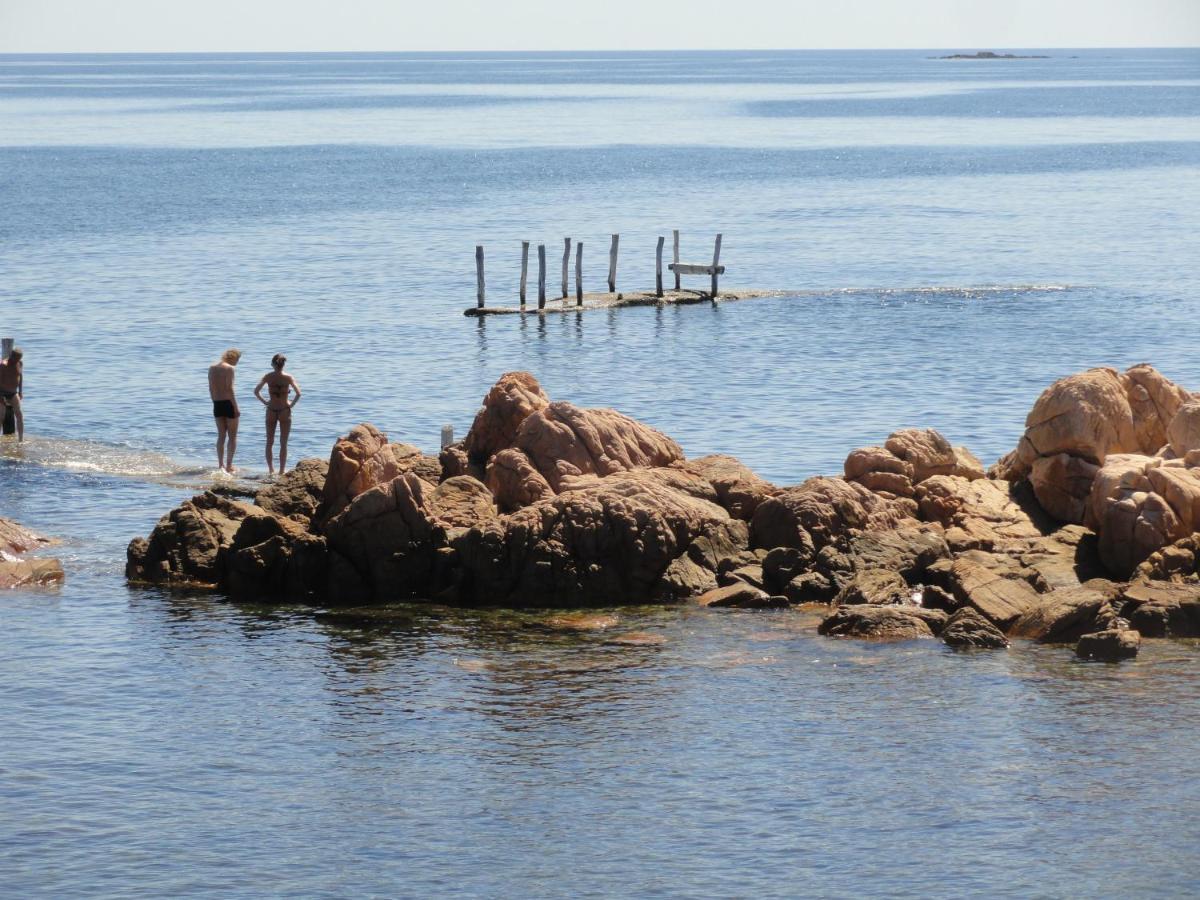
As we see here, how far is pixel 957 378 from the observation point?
4169 centimetres

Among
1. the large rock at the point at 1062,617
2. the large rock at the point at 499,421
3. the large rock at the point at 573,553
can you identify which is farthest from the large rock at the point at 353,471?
the large rock at the point at 1062,617

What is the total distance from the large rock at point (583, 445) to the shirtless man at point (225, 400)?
6513 millimetres

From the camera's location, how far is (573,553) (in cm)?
2278

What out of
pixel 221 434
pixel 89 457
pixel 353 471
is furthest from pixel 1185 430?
pixel 89 457

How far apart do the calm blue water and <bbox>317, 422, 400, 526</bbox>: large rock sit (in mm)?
2336

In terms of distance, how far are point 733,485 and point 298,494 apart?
21.2 feet

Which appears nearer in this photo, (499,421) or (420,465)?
(499,421)

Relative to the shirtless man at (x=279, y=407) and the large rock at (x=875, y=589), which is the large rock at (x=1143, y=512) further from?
the shirtless man at (x=279, y=407)

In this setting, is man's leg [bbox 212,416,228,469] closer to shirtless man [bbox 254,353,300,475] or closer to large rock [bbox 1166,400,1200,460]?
shirtless man [bbox 254,353,300,475]

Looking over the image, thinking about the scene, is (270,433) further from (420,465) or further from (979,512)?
(979,512)

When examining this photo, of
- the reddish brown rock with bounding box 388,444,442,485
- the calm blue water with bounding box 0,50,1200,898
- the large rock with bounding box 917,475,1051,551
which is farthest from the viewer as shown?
the reddish brown rock with bounding box 388,444,442,485

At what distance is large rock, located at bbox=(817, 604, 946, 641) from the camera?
21188 mm

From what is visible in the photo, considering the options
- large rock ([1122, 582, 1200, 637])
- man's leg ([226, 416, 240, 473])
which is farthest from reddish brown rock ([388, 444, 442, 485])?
large rock ([1122, 582, 1200, 637])

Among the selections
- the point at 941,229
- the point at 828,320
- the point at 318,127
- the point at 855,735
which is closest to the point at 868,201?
the point at 941,229
